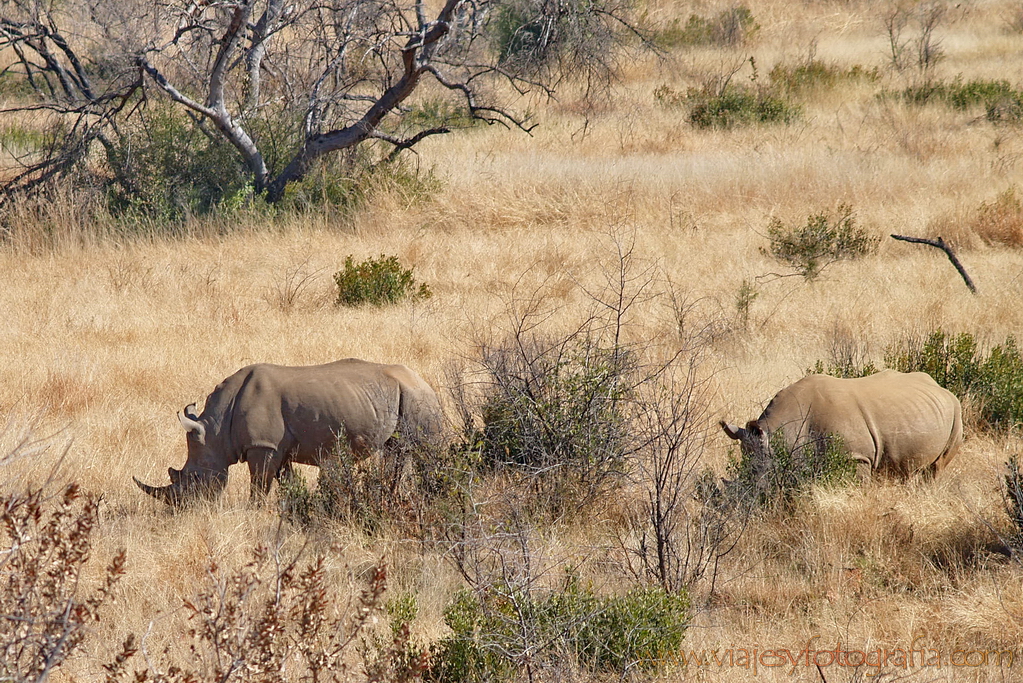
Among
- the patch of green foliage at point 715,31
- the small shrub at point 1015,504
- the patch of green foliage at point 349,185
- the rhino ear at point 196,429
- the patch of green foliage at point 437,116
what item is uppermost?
the patch of green foliage at point 715,31

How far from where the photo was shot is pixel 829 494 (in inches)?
217

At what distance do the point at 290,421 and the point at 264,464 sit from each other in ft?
0.89

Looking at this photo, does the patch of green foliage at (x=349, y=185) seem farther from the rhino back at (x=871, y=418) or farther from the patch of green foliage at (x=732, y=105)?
the rhino back at (x=871, y=418)

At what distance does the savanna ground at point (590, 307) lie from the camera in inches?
186

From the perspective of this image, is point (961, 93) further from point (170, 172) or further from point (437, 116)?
point (170, 172)

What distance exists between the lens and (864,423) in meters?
5.78

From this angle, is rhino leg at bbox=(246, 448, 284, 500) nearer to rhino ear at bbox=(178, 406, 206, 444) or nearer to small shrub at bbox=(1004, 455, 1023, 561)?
rhino ear at bbox=(178, 406, 206, 444)

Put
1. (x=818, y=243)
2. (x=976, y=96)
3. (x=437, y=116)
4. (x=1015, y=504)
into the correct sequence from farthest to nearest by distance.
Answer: (x=437, y=116), (x=976, y=96), (x=818, y=243), (x=1015, y=504)

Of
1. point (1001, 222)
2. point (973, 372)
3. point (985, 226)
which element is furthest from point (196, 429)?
point (1001, 222)

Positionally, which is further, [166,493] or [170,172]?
[170,172]

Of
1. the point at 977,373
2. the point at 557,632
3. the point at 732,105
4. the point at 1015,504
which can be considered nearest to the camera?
the point at 557,632

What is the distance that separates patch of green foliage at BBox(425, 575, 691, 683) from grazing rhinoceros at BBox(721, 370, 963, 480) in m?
1.77

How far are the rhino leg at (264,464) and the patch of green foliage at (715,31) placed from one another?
25322 mm

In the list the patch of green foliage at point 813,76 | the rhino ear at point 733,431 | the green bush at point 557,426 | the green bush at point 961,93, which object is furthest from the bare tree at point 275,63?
the patch of green foliage at point 813,76
